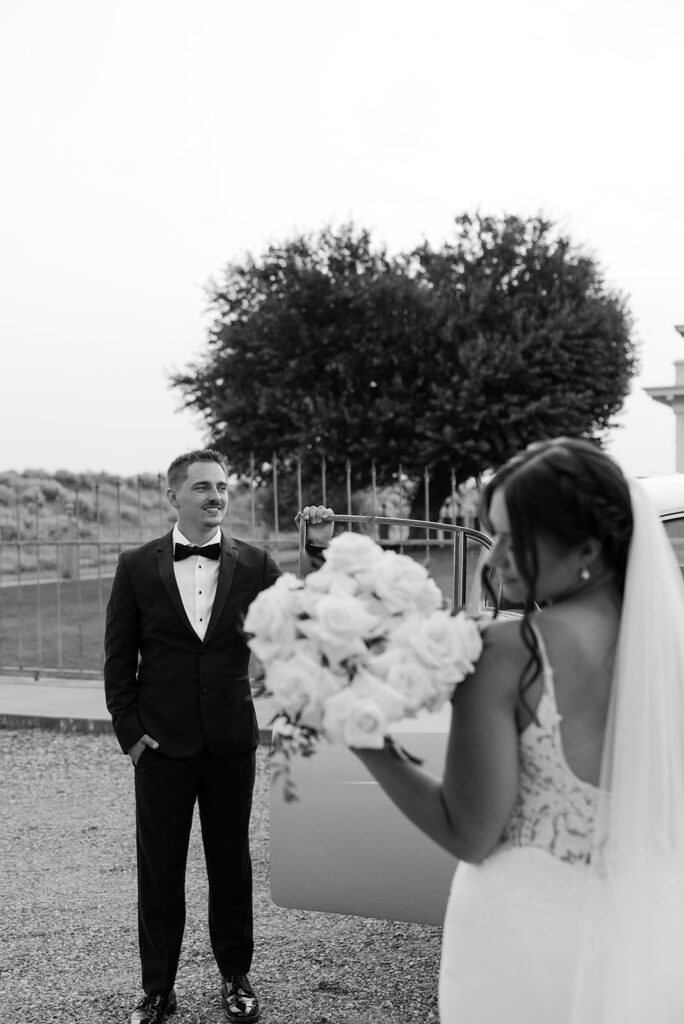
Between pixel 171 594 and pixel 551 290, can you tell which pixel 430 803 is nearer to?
pixel 171 594

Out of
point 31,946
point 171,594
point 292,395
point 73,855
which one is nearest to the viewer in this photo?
point 171,594

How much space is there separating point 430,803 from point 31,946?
3.41 meters

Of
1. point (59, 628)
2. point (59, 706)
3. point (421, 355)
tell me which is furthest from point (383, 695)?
point (421, 355)

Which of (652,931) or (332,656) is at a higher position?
(332,656)

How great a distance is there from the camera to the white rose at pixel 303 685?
1750 mm

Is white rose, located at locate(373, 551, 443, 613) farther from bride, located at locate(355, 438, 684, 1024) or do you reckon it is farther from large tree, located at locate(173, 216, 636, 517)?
large tree, located at locate(173, 216, 636, 517)

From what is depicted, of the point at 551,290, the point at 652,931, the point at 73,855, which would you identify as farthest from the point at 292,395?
the point at 652,931

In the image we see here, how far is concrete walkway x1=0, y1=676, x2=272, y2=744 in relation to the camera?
376 inches

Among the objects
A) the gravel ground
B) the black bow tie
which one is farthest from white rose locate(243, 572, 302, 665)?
the gravel ground

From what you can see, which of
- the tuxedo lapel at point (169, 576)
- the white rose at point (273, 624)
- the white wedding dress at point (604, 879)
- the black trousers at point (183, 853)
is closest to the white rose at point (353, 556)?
the white rose at point (273, 624)

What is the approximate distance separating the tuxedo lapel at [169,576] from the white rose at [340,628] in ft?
6.83

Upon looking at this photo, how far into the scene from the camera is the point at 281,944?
15.3 feet

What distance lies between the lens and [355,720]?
5.58 feet

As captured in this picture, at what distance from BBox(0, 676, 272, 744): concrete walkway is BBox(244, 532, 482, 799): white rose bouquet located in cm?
693
